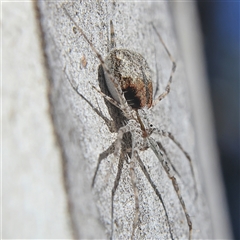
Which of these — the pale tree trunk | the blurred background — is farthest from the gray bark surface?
→ the blurred background

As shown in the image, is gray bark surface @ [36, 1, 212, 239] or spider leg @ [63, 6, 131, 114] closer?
gray bark surface @ [36, 1, 212, 239]

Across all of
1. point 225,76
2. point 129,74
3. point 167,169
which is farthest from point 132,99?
point 225,76

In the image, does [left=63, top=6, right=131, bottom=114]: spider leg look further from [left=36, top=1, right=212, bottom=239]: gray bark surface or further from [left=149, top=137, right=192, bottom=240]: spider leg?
[left=149, top=137, right=192, bottom=240]: spider leg

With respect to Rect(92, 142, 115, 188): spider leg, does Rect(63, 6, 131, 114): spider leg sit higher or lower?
higher

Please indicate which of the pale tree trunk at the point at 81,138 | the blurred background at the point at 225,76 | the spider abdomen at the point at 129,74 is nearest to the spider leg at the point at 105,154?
the pale tree trunk at the point at 81,138

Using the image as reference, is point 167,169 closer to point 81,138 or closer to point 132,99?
point 132,99

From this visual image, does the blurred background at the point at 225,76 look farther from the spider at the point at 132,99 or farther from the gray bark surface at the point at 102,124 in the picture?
the spider at the point at 132,99
